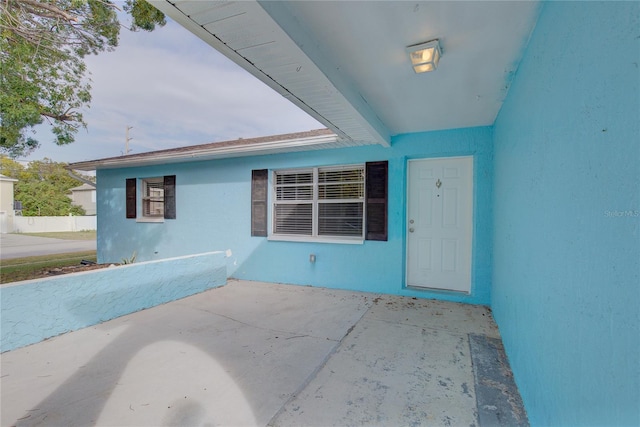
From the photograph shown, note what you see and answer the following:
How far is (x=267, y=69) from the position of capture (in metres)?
2.23

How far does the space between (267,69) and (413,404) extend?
112 inches

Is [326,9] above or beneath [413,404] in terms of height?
above

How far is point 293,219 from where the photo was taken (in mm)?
5520

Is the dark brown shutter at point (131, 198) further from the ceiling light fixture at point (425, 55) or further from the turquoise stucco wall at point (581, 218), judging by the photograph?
the turquoise stucco wall at point (581, 218)

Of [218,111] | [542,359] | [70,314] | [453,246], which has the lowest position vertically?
[70,314]

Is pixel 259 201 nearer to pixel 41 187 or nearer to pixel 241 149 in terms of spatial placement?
pixel 241 149

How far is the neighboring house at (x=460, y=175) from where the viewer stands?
0.94 metres

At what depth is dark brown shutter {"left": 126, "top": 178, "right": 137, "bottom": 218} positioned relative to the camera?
7.25 meters

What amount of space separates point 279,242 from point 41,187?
29747 mm

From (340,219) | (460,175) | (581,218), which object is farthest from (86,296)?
(460,175)

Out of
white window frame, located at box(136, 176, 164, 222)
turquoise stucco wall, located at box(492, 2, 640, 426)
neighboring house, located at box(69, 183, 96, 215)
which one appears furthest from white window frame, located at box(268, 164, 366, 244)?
neighboring house, located at box(69, 183, 96, 215)

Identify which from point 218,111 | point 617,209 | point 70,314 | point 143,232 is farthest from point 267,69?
point 218,111

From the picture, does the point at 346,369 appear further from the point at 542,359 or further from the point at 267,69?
the point at 267,69

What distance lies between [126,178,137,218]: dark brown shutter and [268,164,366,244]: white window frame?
4.27 metres
